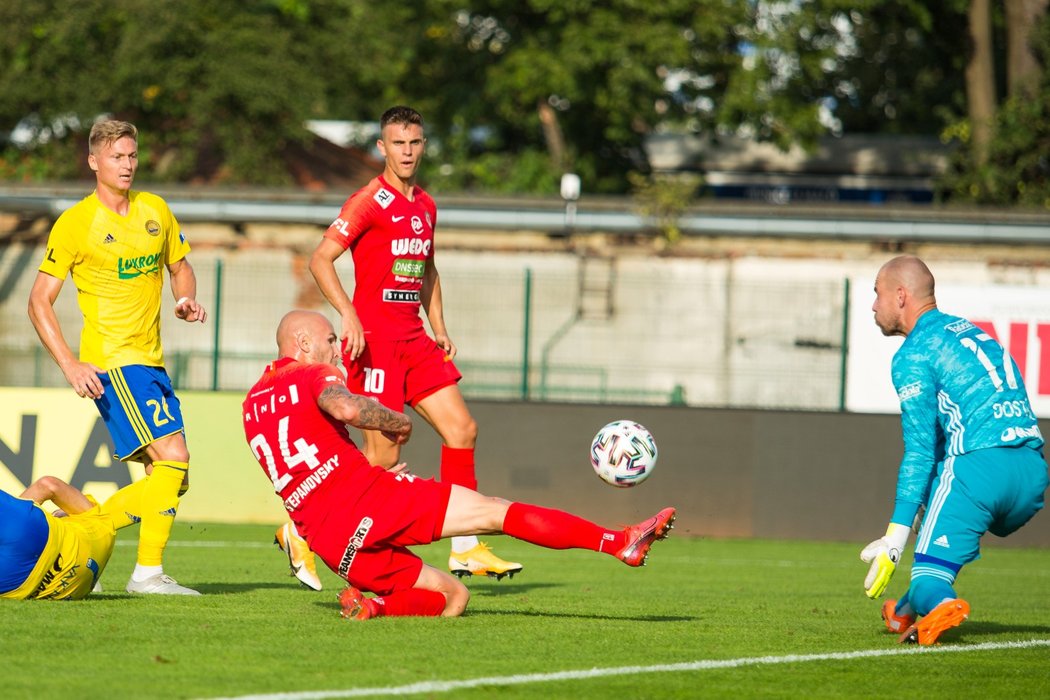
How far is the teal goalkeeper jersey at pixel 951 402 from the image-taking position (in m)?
6.78

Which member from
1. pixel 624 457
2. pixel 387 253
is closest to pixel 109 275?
pixel 387 253

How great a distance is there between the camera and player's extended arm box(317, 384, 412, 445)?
20.9 feet

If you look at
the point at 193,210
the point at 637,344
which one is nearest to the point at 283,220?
the point at 193,210

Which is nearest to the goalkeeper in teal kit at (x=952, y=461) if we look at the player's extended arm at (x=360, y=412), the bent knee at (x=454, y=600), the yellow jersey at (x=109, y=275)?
the bent knee at (x=454, y=600)

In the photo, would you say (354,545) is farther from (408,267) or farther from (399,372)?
(408,267)

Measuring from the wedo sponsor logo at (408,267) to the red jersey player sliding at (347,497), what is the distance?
71.1 inches

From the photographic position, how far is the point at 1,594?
7.32 metres

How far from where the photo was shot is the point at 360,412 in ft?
20.9

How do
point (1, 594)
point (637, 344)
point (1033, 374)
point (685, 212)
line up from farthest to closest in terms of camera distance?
point (685, 212) → point (637, 344) → point (1033, 374) → point (1, 594)

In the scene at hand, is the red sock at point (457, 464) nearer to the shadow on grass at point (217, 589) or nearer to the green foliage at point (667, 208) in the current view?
the shadow on grass at point (217, 589)

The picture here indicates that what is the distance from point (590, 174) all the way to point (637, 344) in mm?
15625

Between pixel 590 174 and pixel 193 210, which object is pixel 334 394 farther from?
pixel 590 174

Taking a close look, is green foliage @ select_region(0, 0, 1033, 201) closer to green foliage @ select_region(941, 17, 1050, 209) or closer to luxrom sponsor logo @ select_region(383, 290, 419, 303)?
green foliage @ select_region(941, 17, 1050, 209)

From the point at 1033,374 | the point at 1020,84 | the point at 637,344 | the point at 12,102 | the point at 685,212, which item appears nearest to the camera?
the point at 1033,374
